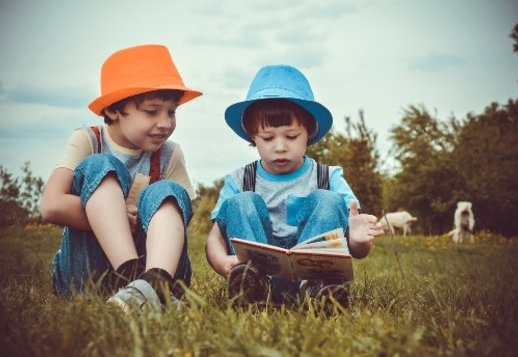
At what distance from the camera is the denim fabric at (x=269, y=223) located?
99.6 inches

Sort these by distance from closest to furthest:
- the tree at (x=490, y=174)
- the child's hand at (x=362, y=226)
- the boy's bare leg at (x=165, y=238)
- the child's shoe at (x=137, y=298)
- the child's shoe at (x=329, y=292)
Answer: the child's shoe at (x=137, y=298) → the boy's bare leg at (x=165, y=238) → the child's shoe at (x=329, y=292) → the child's hand at (x=362, y=226) → the tree at (x=490, y=174)

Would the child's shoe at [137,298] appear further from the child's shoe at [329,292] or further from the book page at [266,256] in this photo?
the child's shoe at [329,292]

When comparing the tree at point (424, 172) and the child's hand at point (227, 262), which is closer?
the child's hand at point (227, 262)

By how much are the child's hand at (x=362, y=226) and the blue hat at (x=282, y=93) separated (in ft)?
2.08

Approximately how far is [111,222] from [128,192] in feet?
0.80

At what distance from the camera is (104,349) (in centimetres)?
144

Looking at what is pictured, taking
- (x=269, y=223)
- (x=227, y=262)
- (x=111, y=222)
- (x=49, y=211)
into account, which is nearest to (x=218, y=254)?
(x=227, y=262)

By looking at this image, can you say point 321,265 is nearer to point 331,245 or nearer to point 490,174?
point 331,245

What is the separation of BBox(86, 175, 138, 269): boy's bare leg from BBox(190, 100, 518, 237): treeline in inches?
584

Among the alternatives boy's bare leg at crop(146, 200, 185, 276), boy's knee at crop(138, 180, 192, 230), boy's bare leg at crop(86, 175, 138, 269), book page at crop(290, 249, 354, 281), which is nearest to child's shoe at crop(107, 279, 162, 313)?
boy's bare leg at crop(146, 200, 185, 276)

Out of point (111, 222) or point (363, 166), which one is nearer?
point (111, 222)

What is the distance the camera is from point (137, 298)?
1958 mm

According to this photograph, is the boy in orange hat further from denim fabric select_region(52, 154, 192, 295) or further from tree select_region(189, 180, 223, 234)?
tree select_region(189, 180, 223, 234)

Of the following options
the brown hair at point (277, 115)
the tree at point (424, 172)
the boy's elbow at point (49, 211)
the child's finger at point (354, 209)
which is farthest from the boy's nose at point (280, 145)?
the tree at point (424, 172)
